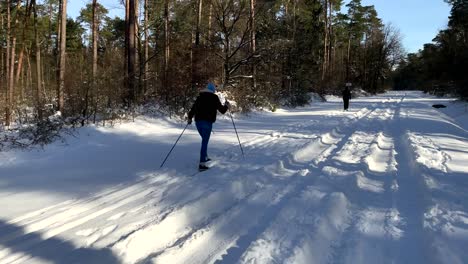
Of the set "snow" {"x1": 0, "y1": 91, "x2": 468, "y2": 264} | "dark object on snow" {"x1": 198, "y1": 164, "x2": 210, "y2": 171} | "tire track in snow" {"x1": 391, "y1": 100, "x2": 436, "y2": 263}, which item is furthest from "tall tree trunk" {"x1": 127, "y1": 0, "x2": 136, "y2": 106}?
"tire track in snow" {"x1": 391, "y1": 100, "x2": 436, "y2": 263}

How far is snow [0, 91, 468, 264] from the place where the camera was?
4.36 m

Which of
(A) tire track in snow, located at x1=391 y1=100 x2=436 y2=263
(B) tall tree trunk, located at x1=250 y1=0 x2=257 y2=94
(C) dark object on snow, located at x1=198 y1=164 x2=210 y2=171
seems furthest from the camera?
(B) tall tree trunk, located at x1=250 y1=0 x2=257 y2=94

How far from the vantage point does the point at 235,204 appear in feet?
19.7

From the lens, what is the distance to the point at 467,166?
29.2ft

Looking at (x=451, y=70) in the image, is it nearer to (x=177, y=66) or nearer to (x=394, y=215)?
(x=177, y=66)

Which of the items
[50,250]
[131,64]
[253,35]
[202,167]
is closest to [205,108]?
[202,167]

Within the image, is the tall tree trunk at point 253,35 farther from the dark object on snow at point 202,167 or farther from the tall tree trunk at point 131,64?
the dark object on snow at point 202,167

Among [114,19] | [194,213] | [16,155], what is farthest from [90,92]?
[114,19]

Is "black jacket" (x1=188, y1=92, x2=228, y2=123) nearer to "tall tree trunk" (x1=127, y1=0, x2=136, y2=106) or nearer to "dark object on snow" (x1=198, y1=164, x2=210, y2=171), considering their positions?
"dark object on snow" (x1=198, y1=164, x2=210, y2=171)

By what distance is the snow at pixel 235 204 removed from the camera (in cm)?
436

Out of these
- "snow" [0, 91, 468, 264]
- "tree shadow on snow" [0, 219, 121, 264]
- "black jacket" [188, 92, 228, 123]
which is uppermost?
"black jacket" [188, 92, 228, 123]

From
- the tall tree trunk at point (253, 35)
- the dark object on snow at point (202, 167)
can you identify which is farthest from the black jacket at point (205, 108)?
the tall tree trunk at point (253, 35)

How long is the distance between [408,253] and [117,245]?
124 inches

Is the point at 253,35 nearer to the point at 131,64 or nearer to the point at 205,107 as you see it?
the point at 131,64
